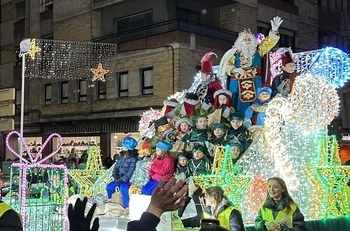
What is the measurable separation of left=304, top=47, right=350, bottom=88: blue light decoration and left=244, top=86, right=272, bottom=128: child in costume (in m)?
1.50

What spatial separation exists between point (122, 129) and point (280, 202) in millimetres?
21005

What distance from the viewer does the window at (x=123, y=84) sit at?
27953 mm

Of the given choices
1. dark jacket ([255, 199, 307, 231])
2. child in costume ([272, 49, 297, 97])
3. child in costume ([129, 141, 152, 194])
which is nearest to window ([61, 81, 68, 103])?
child in costume ([129, 141, 152, 194])

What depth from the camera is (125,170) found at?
11.3 metres

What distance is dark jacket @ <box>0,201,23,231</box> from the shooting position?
144 inches

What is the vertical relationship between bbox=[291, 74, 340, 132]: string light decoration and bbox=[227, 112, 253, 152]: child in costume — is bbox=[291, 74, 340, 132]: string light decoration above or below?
above

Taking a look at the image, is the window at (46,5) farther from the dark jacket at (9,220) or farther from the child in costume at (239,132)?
the dark jacket at (9,220)

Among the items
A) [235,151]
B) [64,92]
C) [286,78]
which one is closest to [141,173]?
[235,151]

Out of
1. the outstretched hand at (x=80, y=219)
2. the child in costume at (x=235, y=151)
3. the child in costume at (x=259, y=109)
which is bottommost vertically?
the outstretched hand at (x=80, y=219)

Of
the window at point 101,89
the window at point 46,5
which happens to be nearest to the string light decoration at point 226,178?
the window at point 101,89

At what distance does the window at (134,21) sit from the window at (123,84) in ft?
8.43

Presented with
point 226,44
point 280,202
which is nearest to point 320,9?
point 226,44

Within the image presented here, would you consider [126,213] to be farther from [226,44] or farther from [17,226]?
[226,44]

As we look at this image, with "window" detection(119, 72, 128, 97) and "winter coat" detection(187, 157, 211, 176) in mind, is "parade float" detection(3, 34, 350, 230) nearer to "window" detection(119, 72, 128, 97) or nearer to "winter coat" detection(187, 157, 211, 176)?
"winter coat" detection(187, 157, 211, 176)
